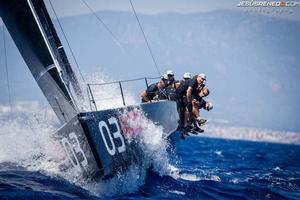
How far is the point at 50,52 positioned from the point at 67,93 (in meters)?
0.76

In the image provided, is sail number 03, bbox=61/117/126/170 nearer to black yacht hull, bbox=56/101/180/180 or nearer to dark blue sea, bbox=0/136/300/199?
black yacht hull, bbox=56/101/180/180

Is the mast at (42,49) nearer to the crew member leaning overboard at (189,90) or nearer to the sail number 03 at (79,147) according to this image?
the sail number 03 at (79,147)

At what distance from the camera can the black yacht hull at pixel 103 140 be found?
639 cm

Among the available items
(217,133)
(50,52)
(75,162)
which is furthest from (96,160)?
(217,133)

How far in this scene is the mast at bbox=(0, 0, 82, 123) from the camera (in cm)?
755

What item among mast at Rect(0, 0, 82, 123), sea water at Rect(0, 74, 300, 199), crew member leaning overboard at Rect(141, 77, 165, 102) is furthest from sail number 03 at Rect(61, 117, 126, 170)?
crew member leaning overboard at Rect(141, 77, 165, 102)

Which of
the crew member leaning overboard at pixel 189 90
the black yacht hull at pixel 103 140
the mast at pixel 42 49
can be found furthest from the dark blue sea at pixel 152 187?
the crew member leaning overboard at pixel 189 90

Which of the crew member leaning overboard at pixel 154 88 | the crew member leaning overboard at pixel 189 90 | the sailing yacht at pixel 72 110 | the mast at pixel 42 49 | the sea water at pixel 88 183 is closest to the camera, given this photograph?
the sailing yacht at pixel 72 110

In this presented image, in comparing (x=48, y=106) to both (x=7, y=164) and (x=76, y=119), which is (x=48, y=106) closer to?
(x=7, y=164)

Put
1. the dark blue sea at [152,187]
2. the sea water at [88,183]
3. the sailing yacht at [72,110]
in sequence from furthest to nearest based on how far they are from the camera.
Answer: the sea water at [88,183]
the sailing yacht at [72,110]
the dark blue sea at [152,187]

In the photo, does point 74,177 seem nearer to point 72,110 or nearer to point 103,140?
point 103,140

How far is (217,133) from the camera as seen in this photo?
518 ft

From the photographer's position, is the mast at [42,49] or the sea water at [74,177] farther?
the mast at [42,49]

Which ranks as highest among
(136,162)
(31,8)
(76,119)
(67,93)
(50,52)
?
(31,8)
